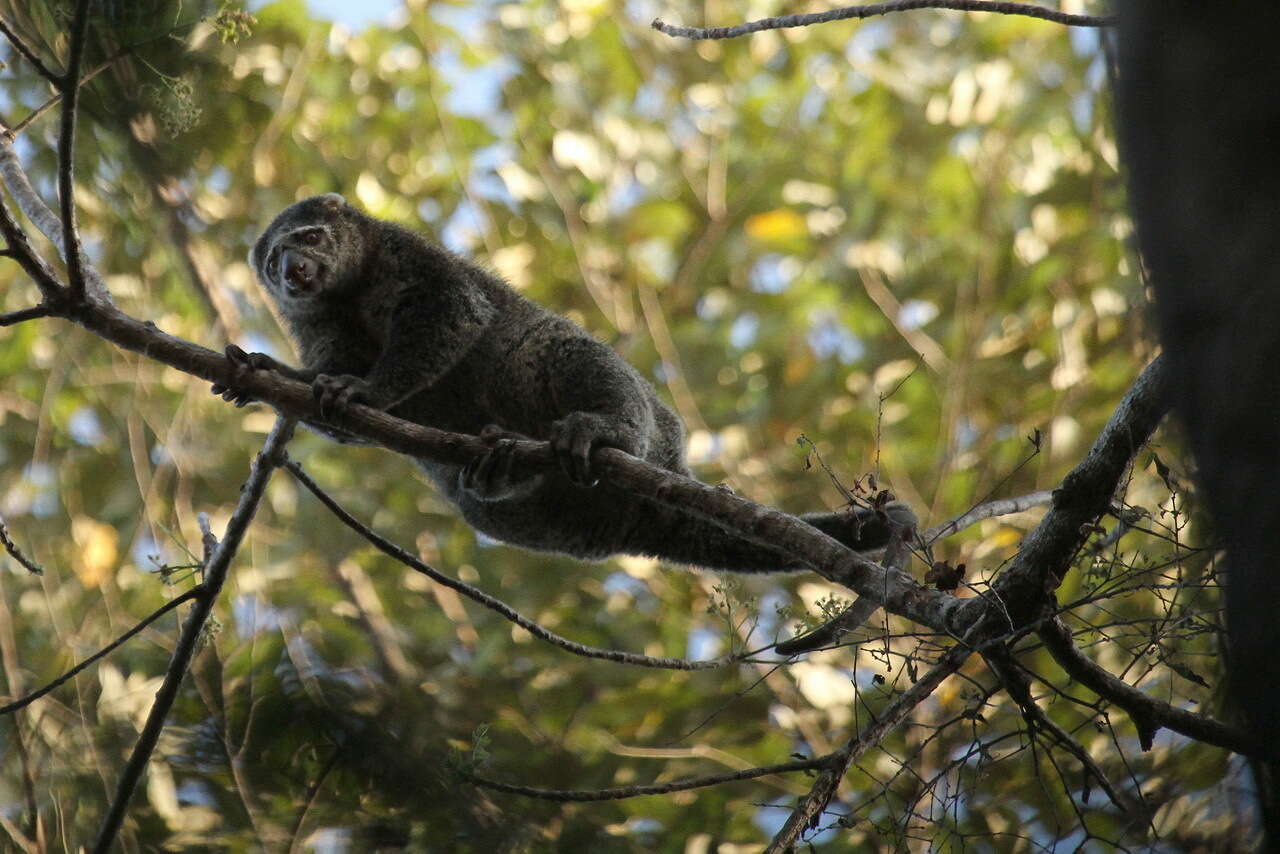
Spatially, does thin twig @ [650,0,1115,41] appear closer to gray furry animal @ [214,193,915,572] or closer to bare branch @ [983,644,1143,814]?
gray furry animal @ [214,193,915,572]

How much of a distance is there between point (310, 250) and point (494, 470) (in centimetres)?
229

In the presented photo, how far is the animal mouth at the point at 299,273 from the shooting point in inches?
238

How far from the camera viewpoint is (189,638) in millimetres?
4191

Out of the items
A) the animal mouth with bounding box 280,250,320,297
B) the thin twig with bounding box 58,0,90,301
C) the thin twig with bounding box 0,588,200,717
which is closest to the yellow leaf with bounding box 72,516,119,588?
the animal mouth with bounding box 280,250,320,297

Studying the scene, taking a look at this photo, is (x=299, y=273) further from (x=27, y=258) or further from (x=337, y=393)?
(x=27, y=258)

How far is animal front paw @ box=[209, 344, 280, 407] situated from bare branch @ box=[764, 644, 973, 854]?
2.76m

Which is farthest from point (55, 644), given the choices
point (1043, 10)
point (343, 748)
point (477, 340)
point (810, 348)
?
point (1043, 10)

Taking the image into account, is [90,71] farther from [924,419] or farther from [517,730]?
[924,419]

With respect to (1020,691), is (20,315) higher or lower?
higher

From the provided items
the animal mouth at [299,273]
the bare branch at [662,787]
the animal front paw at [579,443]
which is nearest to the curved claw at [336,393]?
the animal front paw at [579,443]

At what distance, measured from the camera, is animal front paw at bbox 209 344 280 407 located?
4520 mm

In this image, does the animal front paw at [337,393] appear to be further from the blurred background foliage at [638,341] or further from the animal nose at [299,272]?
the blurred background foliage at [638,341]

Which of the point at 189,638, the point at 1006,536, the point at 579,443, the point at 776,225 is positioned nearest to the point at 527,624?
the point at 579,443

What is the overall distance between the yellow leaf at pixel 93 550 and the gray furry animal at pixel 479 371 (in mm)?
3961
